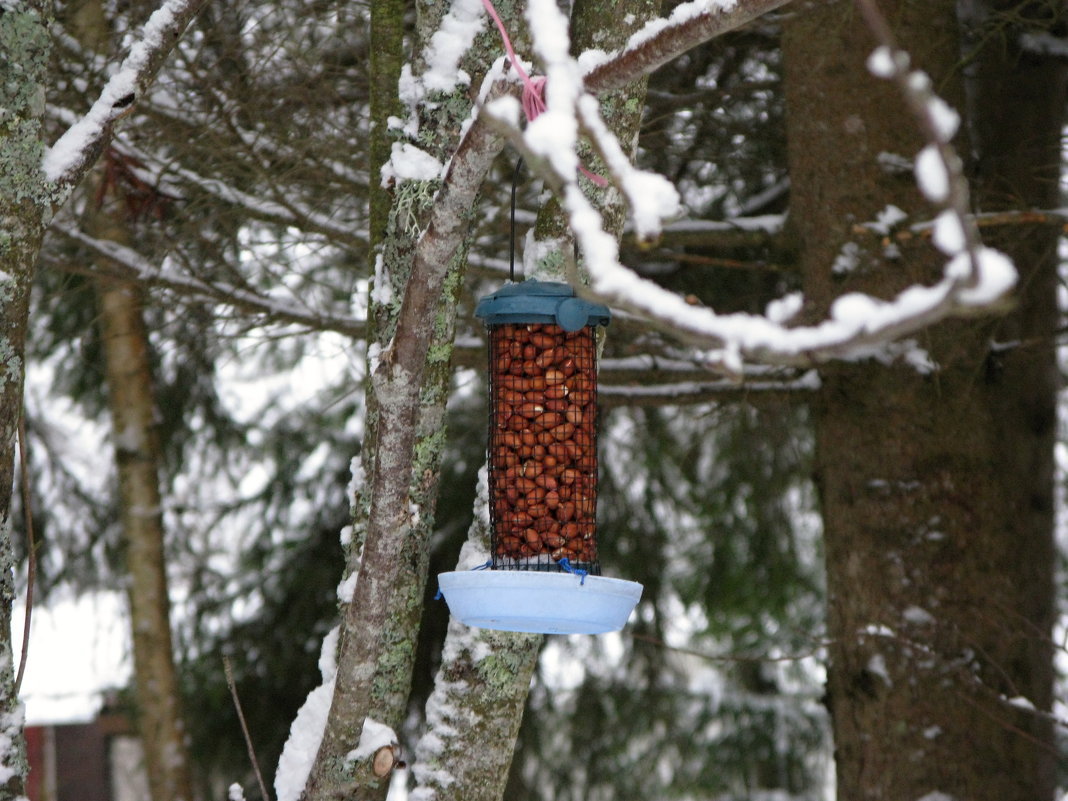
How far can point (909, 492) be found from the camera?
3.49 m

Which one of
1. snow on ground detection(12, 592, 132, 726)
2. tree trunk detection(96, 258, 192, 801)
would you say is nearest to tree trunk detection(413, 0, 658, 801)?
tree trunk detection(96, 258, 192, 801)

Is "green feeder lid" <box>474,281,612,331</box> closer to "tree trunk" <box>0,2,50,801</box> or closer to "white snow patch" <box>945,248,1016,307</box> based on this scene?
"tree trunk" <box>0,2,50,801</box>

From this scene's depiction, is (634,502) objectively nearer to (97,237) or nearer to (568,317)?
(97,237)

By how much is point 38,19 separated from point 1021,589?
3.12 m

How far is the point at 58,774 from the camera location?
5.82 metres

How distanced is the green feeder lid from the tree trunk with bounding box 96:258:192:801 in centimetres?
280

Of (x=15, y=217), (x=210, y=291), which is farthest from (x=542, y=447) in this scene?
(x=210, y=291)

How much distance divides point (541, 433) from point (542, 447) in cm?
3

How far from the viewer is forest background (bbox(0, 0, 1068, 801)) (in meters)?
1.76

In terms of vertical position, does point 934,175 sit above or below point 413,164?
below

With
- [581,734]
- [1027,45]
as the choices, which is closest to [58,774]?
[581,734]

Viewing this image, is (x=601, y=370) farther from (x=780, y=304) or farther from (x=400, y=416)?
(x=780, y=304)

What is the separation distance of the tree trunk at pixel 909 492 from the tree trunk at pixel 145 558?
2447 mm

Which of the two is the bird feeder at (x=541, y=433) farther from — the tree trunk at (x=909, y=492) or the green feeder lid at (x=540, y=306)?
the tree trunk at (x=909, y=492)
